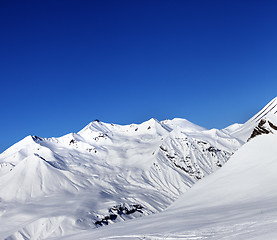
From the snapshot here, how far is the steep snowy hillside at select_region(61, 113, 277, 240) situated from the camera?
569 inches

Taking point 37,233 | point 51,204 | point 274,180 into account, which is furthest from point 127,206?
point 274,180

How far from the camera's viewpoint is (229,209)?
23141 mm

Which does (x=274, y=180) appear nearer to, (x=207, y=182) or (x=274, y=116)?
(x=207, y=182)

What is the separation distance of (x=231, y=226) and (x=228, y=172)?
2460 centimetres

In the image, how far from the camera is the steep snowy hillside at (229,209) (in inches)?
569

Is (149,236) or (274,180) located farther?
(274,180)

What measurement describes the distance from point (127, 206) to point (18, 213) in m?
64.9

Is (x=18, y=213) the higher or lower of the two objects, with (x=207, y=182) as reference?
higher

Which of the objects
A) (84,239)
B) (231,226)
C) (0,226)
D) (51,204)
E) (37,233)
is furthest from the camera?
(51,204)

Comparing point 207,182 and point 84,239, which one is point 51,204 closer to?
point 207,182

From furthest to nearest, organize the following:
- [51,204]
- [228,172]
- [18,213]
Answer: [51,204] < [18,213] < [228,172]

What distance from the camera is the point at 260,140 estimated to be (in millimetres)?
39906

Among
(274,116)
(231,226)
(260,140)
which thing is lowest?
(231,226)

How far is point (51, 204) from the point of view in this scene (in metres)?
197
